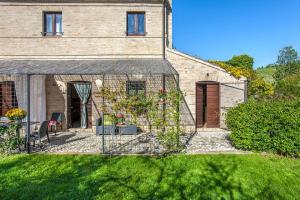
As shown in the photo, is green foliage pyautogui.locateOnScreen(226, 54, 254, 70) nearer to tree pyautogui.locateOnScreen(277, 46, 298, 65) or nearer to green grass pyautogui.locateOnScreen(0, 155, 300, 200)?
green grass pyautogui.locateOnScreen(0, 155, 300, 200)

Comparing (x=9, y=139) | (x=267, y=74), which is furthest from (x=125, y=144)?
(x=267, y=74)

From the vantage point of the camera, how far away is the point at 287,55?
1890 inches

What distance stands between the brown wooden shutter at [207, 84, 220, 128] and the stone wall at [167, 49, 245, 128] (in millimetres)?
419

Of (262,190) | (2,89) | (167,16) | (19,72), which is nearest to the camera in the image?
(262,190)

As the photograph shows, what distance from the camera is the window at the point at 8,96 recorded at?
1130cm

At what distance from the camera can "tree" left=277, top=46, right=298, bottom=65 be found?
47.0 m

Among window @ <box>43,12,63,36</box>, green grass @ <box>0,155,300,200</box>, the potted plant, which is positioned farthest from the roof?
green grass @ <box>0,155,300,200</box>

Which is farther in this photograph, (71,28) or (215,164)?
(71,28)

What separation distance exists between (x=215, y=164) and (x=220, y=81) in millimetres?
6392

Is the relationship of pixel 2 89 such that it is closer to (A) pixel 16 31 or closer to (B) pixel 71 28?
(A) pixel 16 31

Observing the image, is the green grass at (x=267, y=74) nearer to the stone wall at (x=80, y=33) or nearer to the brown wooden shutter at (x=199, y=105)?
the brown wooden shutter at (x=199, y=105)

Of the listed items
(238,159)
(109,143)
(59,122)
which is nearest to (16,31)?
(59,122)

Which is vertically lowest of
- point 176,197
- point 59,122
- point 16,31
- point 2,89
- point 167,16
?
point 176,197

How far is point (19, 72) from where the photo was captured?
8633 mm
